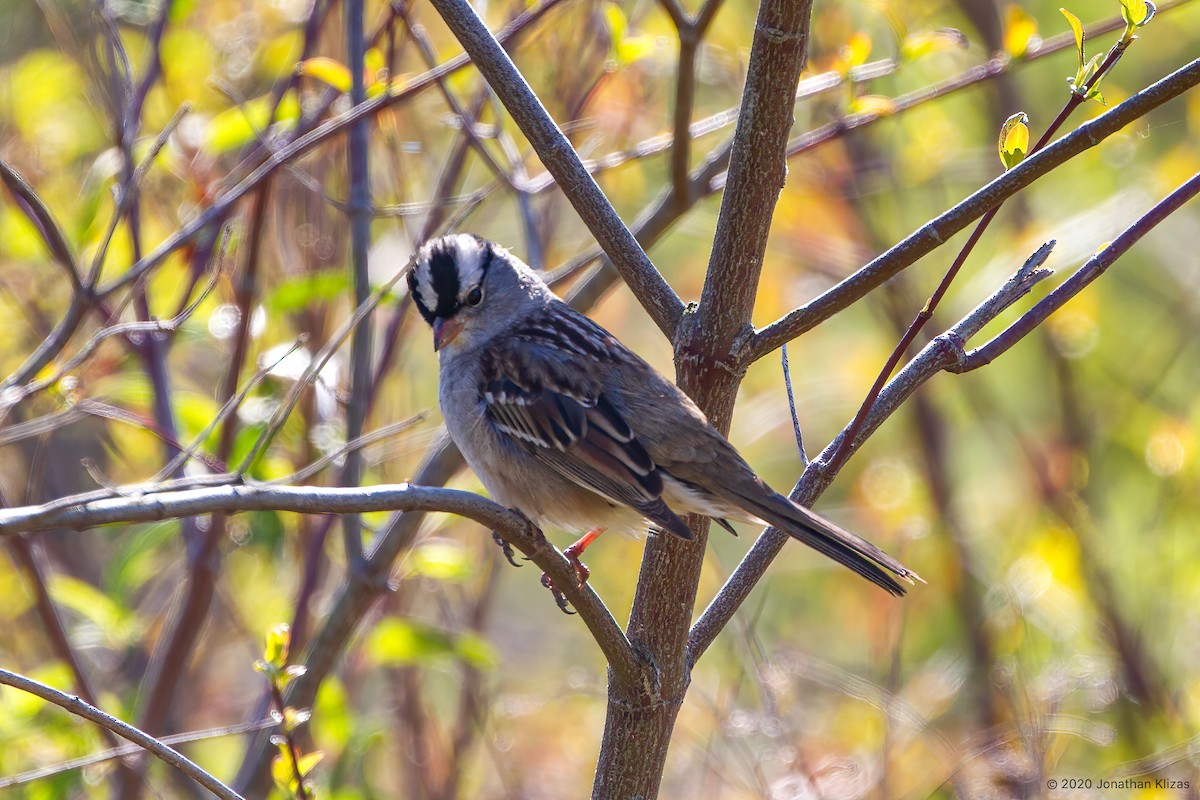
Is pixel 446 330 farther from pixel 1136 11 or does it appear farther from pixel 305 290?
pixel 1136 11

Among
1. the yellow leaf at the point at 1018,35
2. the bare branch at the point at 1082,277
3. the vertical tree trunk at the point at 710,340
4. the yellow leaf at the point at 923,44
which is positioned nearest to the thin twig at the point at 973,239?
the bare branch at the point at 1082,277

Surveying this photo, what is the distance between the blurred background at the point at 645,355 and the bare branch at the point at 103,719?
0.68m

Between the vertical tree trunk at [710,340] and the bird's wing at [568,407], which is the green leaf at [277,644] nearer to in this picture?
the vertical tree trunk at [710,340]

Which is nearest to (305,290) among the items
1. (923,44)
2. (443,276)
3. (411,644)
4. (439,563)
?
(443,276)

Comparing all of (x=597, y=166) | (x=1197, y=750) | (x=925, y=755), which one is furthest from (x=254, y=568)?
(x=1197, y=750)

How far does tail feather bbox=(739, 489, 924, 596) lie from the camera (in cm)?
226

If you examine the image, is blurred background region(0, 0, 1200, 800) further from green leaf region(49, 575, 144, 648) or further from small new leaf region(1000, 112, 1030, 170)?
small new leaf region(1000, 112, 1030, 170)

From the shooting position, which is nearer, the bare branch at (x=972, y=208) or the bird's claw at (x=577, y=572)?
the bare branch at (x=972, y=208)

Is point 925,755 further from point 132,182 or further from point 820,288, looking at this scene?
point 132,182

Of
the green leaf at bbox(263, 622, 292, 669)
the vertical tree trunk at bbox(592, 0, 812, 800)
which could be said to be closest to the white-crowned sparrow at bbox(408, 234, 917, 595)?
the vertical tree trunk at bbox(592, 0, 812, 800)

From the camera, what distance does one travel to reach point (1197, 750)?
3455 mm

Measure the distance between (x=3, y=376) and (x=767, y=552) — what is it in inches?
134

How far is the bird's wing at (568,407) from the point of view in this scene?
2701mm

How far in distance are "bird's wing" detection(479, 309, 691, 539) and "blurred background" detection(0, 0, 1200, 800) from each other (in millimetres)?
354
